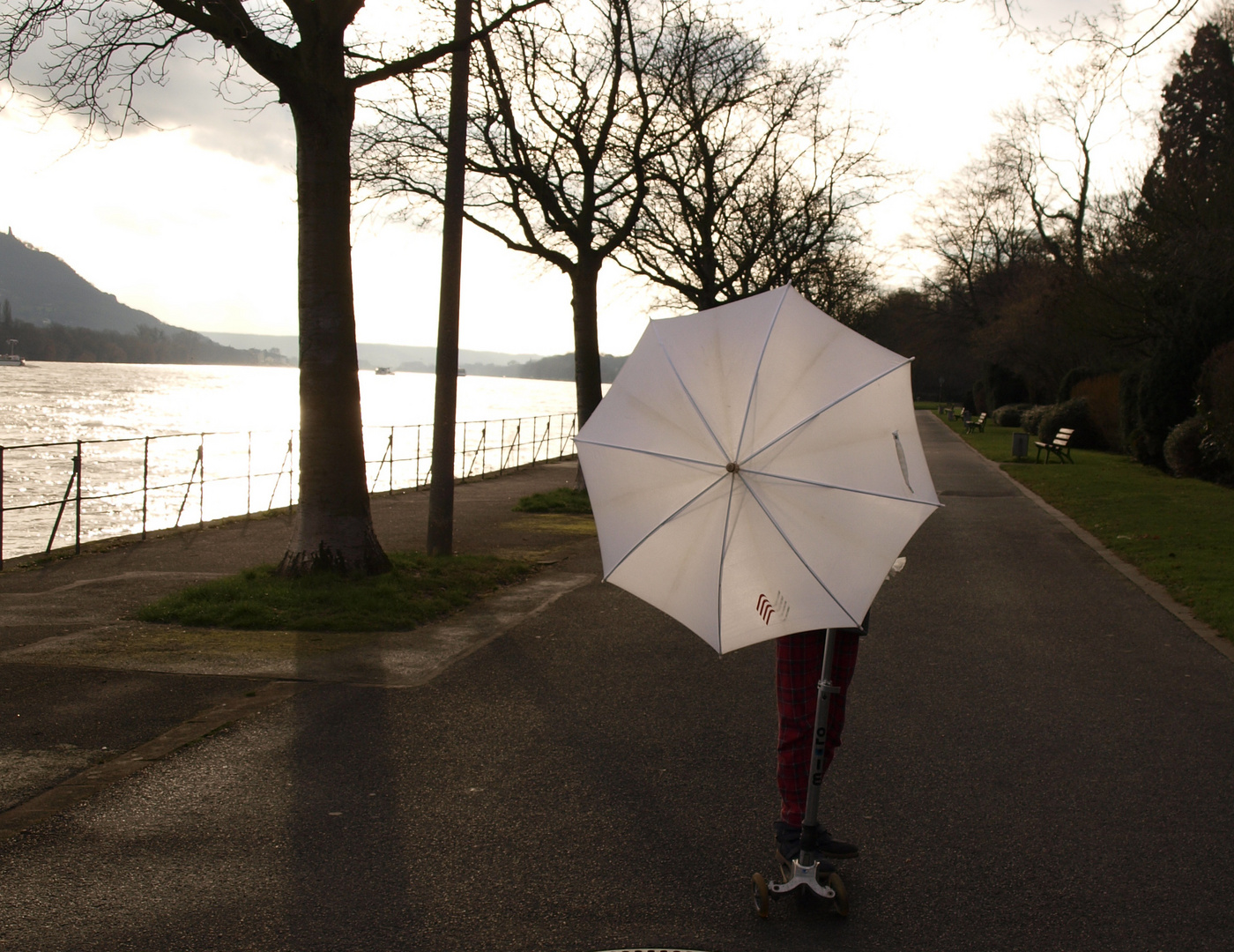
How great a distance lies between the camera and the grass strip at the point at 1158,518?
9531 mm

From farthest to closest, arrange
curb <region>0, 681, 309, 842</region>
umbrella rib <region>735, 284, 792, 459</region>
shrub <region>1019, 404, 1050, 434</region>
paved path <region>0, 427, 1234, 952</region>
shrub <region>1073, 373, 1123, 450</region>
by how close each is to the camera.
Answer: shrub <region>1019, 404, 1050, 434</region>
shrub <region>1073, 373, 1123, 450</region>
curb <region>0, 681, 309, 842</region>
paved path <region>0, 427, 1234, 952</region>
umbrella rib <region>735, 284, 792, 459</region>

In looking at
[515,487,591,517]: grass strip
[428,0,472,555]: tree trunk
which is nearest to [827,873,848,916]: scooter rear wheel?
[428,0,472,555]: tree trunk

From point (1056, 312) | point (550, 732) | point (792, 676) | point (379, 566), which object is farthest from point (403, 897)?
point (1056, 312)

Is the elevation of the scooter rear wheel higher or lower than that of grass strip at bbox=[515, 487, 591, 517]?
higher

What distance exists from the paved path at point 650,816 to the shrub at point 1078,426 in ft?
95.8

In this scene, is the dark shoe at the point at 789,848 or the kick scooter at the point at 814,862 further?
the dark shoe at the point at 789,848

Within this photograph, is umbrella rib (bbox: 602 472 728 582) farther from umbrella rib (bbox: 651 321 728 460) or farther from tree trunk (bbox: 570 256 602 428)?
tree trunk (bbox: 570 256 602 428)

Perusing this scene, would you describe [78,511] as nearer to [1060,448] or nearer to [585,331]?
[585,331]

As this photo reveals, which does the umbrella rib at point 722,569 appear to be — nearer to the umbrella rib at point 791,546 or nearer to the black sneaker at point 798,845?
the umbrella rib at point 791,546

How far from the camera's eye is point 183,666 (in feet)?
21.7

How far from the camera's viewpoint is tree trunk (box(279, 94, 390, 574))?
29.4 ft

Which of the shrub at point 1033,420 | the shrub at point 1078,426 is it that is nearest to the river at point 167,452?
the shrub at point 1078,426

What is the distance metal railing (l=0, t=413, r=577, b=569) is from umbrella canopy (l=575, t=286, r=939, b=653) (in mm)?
9282

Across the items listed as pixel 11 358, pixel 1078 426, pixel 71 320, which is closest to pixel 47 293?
pixel 71 320
